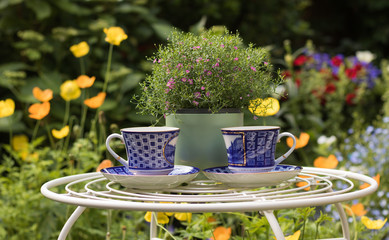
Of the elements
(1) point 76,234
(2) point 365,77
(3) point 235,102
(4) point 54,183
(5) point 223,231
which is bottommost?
(1) point 76,234

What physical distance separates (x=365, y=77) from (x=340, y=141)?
76cm

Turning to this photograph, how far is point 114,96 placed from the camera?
294 cm

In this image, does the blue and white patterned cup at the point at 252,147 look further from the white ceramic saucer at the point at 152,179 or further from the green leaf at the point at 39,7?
the green leaf at the point at 39,7

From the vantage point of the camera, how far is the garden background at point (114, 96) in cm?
185

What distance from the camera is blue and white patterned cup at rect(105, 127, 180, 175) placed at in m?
0.99

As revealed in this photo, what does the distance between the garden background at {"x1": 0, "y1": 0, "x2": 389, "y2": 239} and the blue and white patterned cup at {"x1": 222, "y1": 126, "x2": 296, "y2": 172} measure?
0.41m

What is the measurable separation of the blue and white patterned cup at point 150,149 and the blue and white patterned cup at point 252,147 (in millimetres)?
138

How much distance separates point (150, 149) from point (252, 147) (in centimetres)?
23

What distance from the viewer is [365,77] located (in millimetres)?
3924

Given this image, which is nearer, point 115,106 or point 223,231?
point 223,231

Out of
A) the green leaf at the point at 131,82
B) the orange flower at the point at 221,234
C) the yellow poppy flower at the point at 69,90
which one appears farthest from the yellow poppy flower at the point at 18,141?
the orange flower at the point at 221,234

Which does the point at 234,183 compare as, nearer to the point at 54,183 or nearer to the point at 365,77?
the point at 54,183

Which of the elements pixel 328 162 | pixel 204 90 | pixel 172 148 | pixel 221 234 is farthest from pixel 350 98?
pixel 172 148

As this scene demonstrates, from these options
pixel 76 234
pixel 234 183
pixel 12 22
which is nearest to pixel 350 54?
pixel 12 22
